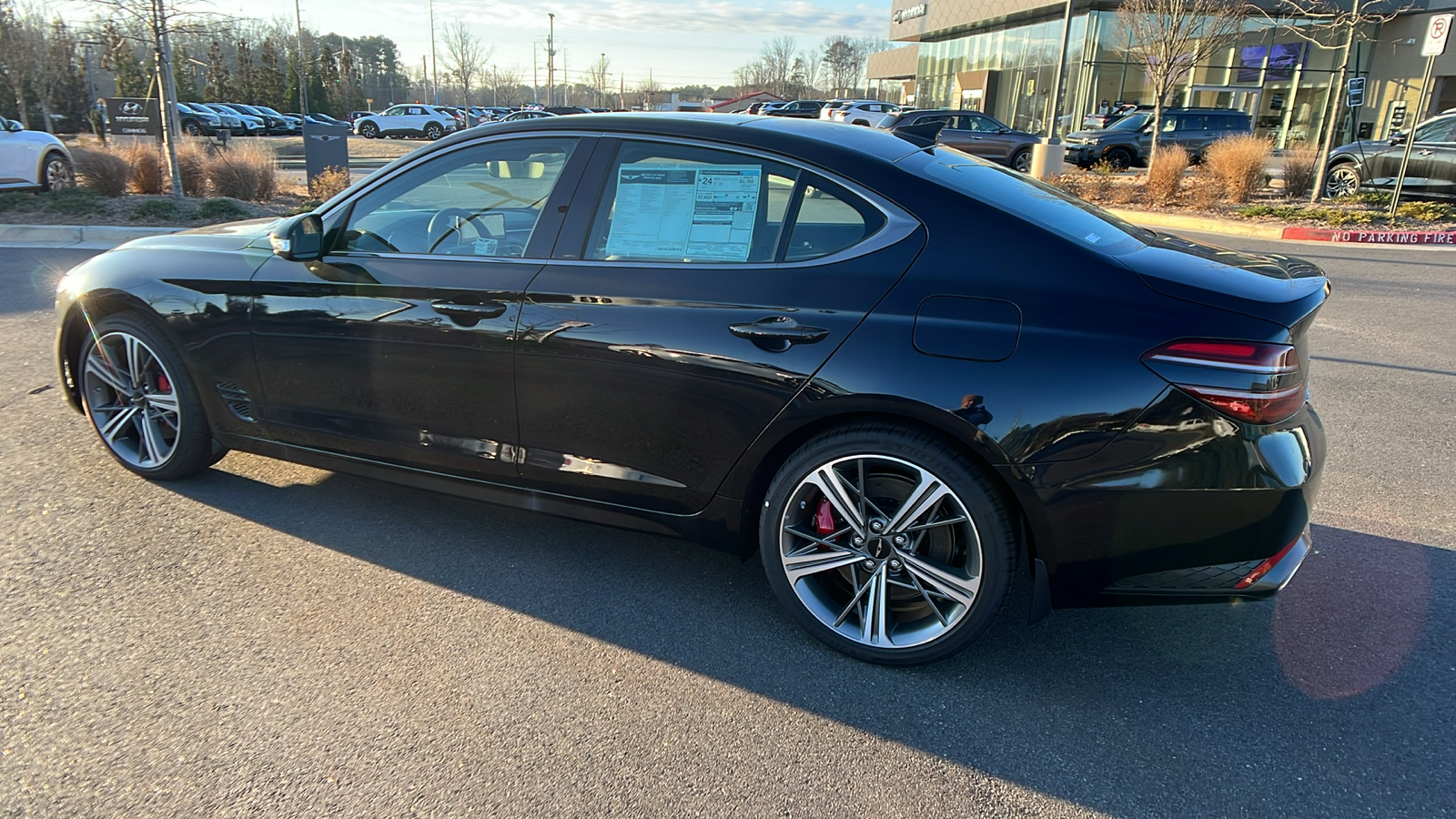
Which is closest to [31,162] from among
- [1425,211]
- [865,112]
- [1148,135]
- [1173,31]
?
[1425,211]

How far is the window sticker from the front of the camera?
2988 mm

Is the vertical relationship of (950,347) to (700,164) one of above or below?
below

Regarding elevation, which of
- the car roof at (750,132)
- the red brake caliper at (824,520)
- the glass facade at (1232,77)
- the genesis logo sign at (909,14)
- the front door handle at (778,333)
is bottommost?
the red brake caliper at (824,520)

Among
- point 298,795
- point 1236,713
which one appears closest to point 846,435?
point 1236,713

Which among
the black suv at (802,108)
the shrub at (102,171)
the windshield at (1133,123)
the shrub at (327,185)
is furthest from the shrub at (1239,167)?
the shrub at (102,171)

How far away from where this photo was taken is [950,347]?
260 centimetres

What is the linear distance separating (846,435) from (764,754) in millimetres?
970

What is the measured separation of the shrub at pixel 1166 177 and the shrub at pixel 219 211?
1602 centimetres

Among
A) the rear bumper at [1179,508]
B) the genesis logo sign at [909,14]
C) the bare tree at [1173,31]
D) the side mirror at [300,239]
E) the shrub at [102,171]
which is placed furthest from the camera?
the genesis logo sign at [909,14]

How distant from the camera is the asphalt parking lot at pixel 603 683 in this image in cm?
235

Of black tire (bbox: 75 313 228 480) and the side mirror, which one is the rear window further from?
black tire (bbox: 75 313 228 480)

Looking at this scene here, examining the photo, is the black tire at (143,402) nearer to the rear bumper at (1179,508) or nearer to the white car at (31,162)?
the rear bumper at (1179,508)

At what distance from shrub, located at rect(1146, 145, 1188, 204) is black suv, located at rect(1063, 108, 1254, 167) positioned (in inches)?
300

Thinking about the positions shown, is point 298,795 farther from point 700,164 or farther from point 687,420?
point 700,164
